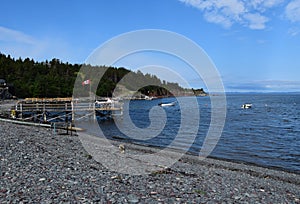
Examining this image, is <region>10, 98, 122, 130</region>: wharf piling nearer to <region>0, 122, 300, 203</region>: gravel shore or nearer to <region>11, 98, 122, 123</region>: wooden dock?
<region>11, 98, 122, 123</region>: wooden dock

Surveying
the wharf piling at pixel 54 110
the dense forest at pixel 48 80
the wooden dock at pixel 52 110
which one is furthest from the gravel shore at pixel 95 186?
the dense forest at pixel 48 80

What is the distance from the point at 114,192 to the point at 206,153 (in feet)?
46.6

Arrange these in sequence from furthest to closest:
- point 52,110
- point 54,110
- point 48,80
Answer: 1. point 48,80
2. point 54,110
3. point 52,110

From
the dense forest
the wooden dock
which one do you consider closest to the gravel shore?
the wooden dock

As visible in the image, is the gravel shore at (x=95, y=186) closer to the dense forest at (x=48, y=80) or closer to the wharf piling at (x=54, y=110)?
the wharf piling at (x=54, y=110)

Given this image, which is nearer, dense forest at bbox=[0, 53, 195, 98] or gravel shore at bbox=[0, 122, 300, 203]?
gravel shore at bbox=[0, 122, 300, 203]

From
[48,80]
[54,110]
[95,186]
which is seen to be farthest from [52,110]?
[48,80]

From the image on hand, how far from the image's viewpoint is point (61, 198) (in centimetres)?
643

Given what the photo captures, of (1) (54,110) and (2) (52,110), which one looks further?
(1) (54,110)

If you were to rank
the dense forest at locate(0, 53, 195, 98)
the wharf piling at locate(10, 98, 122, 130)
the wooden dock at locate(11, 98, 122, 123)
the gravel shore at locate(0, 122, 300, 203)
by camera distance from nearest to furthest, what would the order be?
the gravel shore at locate(0, 122, 300, 203) → the wharf piling at locate(10, 98, 122, 130) → the wooden dock at locate(11, 98, 122, 123) → the dense forest at locate(0, 53, 195, 98)

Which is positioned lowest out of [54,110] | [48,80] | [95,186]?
[95,186]

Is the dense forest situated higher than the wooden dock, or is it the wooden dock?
the dense forest

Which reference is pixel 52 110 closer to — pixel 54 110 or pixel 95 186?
pixel 54 110

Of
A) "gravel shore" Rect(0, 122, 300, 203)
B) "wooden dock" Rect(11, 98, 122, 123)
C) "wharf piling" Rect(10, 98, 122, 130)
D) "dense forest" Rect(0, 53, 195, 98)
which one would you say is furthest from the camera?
"dense forest" Rect(0, 53, 195, 98)
